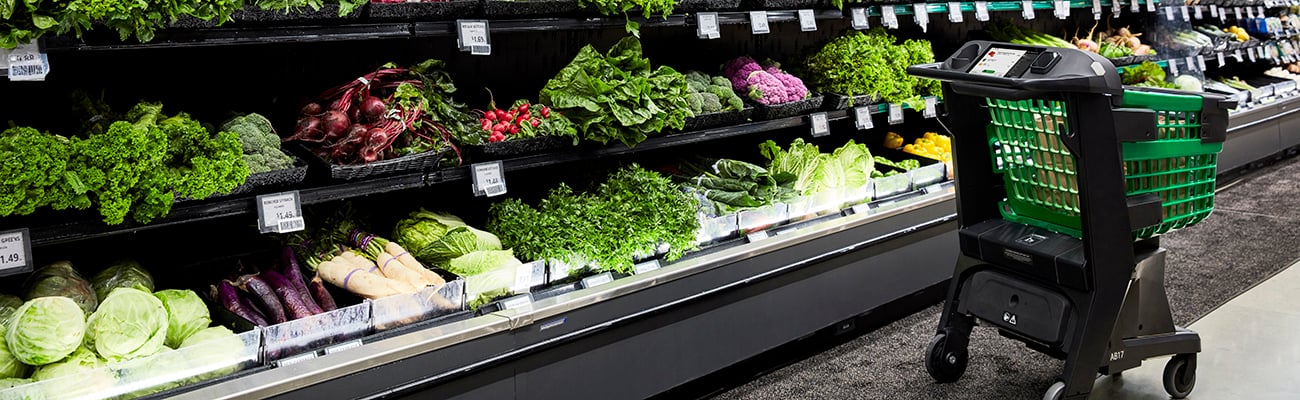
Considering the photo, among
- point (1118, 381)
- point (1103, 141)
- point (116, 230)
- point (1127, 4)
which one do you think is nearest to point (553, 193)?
point (116, 230)

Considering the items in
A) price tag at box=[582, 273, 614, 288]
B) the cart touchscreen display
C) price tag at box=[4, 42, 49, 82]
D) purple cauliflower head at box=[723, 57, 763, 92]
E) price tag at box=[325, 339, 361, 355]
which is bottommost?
price tag at box=[325, 339, 361, 355]

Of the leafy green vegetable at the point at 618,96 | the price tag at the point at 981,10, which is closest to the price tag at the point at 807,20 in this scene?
the leafy green vegetable at the point at 618,96

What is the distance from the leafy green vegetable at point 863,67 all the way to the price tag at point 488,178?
1972 mm

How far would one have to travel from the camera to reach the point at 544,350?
3012 mm

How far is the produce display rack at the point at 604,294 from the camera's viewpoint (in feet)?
8.25

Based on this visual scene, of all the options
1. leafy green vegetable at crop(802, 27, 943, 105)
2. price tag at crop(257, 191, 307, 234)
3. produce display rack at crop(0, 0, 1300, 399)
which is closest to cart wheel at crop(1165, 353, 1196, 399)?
produce display rack at crop(0, 0, 1300, 399)

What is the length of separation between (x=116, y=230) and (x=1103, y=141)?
2.72 metres

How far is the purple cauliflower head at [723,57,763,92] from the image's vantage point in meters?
4.19

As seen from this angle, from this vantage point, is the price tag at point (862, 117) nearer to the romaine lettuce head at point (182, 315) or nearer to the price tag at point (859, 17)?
the price tag at point (859, 17)

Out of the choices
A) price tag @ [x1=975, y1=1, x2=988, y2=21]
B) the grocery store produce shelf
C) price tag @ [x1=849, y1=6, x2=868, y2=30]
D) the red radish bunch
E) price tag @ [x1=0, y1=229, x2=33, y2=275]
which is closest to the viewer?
price tag @ [x1=0, y1=229, x2=33, y2=275]

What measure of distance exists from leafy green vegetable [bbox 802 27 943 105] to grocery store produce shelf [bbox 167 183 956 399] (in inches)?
21.7

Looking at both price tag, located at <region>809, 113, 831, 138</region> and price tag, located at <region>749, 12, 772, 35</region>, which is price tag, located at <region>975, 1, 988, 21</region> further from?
price tag, located at <region>749, 12, 772, 35</region>

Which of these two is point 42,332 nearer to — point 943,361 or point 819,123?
point 943,361

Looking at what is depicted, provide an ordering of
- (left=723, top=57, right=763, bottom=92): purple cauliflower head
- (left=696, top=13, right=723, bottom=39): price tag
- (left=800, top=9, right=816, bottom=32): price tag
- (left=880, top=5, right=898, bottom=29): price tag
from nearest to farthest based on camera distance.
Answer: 1. (left=696, top=13, right=723, bottom=39): price tag
2. (left=800, top=9, right=816, bottom=32): price tag
3. (left=723, top=57, right=763, bottom=92): purple cauliflower head
4. (left=880, top=5, right=898, bottom=29): price tag
